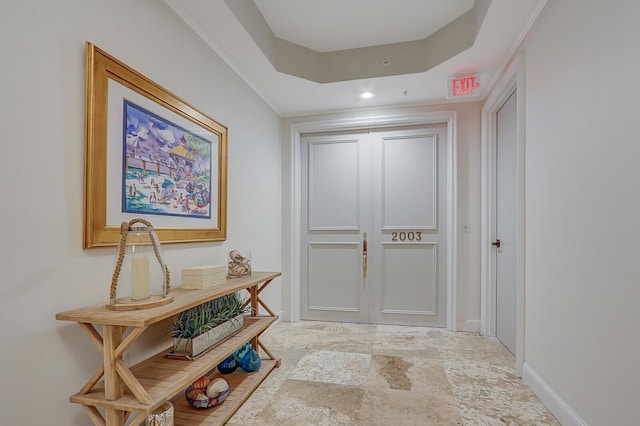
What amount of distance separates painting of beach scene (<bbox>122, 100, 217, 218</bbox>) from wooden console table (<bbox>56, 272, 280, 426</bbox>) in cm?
49

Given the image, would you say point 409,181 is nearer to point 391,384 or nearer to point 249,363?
point 391,384

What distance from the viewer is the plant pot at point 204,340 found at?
163 centimetres

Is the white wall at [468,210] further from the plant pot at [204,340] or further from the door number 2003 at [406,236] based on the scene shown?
the plant pot at [204,340]

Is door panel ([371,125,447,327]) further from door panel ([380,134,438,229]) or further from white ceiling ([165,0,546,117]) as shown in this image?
white ceiling ([165,0,546,117])

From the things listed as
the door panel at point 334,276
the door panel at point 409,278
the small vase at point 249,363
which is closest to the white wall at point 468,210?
the door panel at point 409,278

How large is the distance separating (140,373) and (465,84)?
10.1ft

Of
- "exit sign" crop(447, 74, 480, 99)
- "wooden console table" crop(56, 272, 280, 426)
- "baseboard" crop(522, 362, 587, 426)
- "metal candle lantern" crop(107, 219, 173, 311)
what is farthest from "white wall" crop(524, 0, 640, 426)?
"metal candle lantern" crop(107, 219, 173, 311)

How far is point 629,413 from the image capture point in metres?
1.18

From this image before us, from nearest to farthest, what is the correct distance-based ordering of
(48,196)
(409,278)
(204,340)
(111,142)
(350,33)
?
(48,196)
(111,142)
(204,340)
(350,33)
(409,278)

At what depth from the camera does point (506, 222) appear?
278 cm

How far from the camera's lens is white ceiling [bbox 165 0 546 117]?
202 cm

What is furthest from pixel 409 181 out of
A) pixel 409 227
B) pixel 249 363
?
pixel 249 363

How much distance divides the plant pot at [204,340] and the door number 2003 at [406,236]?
2050mm

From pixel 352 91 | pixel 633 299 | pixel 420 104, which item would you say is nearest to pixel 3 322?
pixel 633 299
